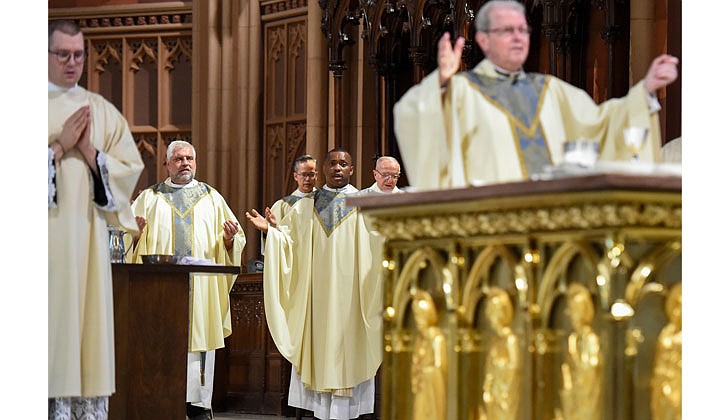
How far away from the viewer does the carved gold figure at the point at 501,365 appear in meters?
4.62

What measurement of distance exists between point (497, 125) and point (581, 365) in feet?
3.97

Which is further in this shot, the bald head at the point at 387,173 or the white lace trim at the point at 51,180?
the bald head at the point at 387,173

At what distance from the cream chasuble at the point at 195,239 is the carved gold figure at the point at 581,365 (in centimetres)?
528

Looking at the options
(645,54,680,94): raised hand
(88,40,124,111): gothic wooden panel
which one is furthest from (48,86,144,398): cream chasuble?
(88,40,124,111): gothic wooden panel

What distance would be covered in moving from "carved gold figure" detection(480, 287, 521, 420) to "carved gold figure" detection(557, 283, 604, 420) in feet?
0.72

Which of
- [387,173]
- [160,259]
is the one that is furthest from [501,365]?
[387,173]

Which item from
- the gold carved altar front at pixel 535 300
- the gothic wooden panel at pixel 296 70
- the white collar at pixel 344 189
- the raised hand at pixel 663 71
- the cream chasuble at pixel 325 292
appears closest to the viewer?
the gold carved altar front at pixel 535 300

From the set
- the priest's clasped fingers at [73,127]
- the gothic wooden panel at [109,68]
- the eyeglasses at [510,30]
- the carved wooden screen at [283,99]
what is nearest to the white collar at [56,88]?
the priest's clasped fingers at [73,127]

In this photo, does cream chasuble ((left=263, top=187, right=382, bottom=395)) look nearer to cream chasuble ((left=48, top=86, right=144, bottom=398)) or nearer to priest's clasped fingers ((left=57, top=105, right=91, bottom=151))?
cream chasuble ((left=48, top=86, right=144, bottom=398))

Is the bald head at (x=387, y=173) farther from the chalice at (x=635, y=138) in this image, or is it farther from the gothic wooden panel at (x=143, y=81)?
the chalice at (x=635, y=138)

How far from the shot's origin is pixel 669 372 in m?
4.36

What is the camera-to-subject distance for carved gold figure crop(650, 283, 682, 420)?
4.34m
